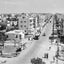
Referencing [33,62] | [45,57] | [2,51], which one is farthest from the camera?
[2,51]

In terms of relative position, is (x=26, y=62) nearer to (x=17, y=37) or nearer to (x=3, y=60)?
(x=3, y=60)

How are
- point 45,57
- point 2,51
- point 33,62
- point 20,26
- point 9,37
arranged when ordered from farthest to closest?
1. point 20,26
2. point 9,37
3. point 2,51
4. point 45,57
5. point 33,62

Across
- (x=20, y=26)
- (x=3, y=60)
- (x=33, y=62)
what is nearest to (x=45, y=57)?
(x=33, y=62)

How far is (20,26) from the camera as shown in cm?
2578

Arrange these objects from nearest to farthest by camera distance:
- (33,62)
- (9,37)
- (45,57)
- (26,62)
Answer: (33,62), (26,62), (45,57), (9,37)

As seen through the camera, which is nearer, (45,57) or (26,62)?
(26,62)

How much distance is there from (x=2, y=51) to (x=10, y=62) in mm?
2612

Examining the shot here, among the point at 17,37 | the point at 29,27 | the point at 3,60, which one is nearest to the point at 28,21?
the point at 29,27

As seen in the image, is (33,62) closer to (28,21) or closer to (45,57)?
(45,57)

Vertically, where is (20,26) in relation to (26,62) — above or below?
above

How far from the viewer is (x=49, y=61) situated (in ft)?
34.5

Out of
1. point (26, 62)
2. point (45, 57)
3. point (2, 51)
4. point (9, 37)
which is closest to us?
point (26, 62)

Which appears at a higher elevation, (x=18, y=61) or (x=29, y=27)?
(x=29, y=27)

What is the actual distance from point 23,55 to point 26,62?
1691 millimetres
